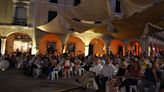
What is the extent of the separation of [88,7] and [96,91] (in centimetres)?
392

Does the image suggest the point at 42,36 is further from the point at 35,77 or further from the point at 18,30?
the point at 35,77

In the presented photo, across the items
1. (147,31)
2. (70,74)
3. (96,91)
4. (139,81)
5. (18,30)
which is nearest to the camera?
(139,81)

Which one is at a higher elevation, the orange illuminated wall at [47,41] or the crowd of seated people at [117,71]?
the orange illuminated wall at [47,41]

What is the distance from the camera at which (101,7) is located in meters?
11.0

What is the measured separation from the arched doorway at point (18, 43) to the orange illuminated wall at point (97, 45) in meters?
7.36

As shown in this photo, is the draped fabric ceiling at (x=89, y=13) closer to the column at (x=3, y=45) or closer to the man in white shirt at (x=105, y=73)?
the man in white shirt at (x=105, y=73)

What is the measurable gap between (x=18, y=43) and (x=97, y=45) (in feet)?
30.3

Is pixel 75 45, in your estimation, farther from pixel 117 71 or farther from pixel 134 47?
pixel 117 71

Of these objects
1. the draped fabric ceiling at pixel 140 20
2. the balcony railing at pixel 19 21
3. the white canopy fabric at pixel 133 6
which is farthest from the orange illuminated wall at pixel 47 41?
the white canopy fabric at pixel 133 6

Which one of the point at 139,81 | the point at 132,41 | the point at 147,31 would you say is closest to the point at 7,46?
the point at 132,41

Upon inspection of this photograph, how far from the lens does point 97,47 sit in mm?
29562

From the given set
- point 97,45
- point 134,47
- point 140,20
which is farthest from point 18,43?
point 140,20

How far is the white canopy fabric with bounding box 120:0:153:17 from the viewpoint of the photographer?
28.6 ft

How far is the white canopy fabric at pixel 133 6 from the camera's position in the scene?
870cm
